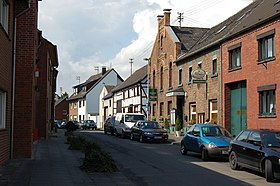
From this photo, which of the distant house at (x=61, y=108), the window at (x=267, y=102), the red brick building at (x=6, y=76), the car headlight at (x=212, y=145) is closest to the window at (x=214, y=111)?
the window at (x=267, y=102)

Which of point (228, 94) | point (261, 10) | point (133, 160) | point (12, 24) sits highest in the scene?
point (261, 10)

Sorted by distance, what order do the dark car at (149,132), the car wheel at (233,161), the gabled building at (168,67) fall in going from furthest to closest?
the gabled building at (168,67), the dark car at (149,132), the car wheel at (233,161)

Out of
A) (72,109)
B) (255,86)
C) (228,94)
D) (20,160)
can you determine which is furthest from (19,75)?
(72,109)

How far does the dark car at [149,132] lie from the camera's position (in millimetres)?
29500

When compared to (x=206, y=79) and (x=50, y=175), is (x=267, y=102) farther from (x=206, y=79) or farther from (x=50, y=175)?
(x=50, y=175)

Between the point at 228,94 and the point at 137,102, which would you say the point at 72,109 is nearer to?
the point at 137,102

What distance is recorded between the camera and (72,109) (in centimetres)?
9469

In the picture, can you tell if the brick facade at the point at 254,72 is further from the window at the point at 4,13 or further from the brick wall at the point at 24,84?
the window at the point at 4,13

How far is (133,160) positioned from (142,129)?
12.5 m

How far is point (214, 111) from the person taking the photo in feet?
102

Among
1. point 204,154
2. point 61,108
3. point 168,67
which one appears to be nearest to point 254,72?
point 204,154

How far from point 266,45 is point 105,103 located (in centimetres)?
5552

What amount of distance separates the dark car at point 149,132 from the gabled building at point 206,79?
147 inches

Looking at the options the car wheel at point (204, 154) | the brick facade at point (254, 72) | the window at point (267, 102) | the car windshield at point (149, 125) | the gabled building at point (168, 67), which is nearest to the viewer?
the car wheel at point (204, 154)
